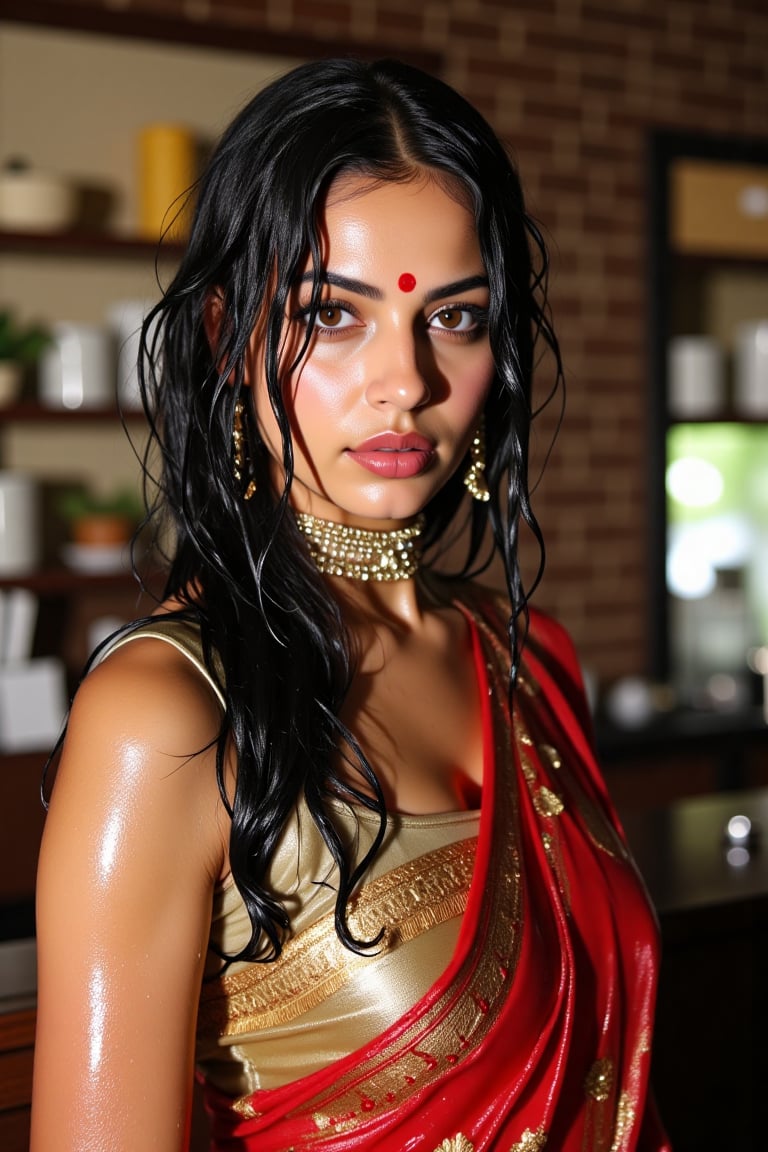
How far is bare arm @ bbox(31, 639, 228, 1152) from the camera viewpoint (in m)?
0.88

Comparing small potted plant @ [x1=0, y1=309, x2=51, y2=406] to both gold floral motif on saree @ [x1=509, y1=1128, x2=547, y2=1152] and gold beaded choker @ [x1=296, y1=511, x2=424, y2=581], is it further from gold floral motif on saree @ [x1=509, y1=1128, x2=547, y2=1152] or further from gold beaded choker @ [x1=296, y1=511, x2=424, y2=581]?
gold floral motif on saree @ [x1=509, y1=1128, x2=547, y2=1152]

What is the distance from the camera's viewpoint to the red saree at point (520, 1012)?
1.02 meters

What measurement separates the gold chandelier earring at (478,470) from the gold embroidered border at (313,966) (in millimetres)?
392

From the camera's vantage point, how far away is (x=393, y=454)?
41.6 inches

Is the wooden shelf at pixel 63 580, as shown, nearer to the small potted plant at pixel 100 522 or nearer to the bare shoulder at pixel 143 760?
the small potted plant at pixel 100 522

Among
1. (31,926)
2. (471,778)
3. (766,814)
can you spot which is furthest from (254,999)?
(31,926)

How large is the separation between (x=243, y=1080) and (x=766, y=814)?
96 centimetres

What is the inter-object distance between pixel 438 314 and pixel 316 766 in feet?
1.24

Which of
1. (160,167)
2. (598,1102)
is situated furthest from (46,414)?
(598,1102)

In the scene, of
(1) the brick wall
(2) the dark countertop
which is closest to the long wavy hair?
(2) the dark countertop

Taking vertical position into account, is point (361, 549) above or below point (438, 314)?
below

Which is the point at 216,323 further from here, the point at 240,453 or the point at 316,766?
the point at 316,766

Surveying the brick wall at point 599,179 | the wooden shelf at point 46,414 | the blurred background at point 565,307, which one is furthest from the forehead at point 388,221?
the brick wall at point 599,179

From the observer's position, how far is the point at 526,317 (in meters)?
1.16
